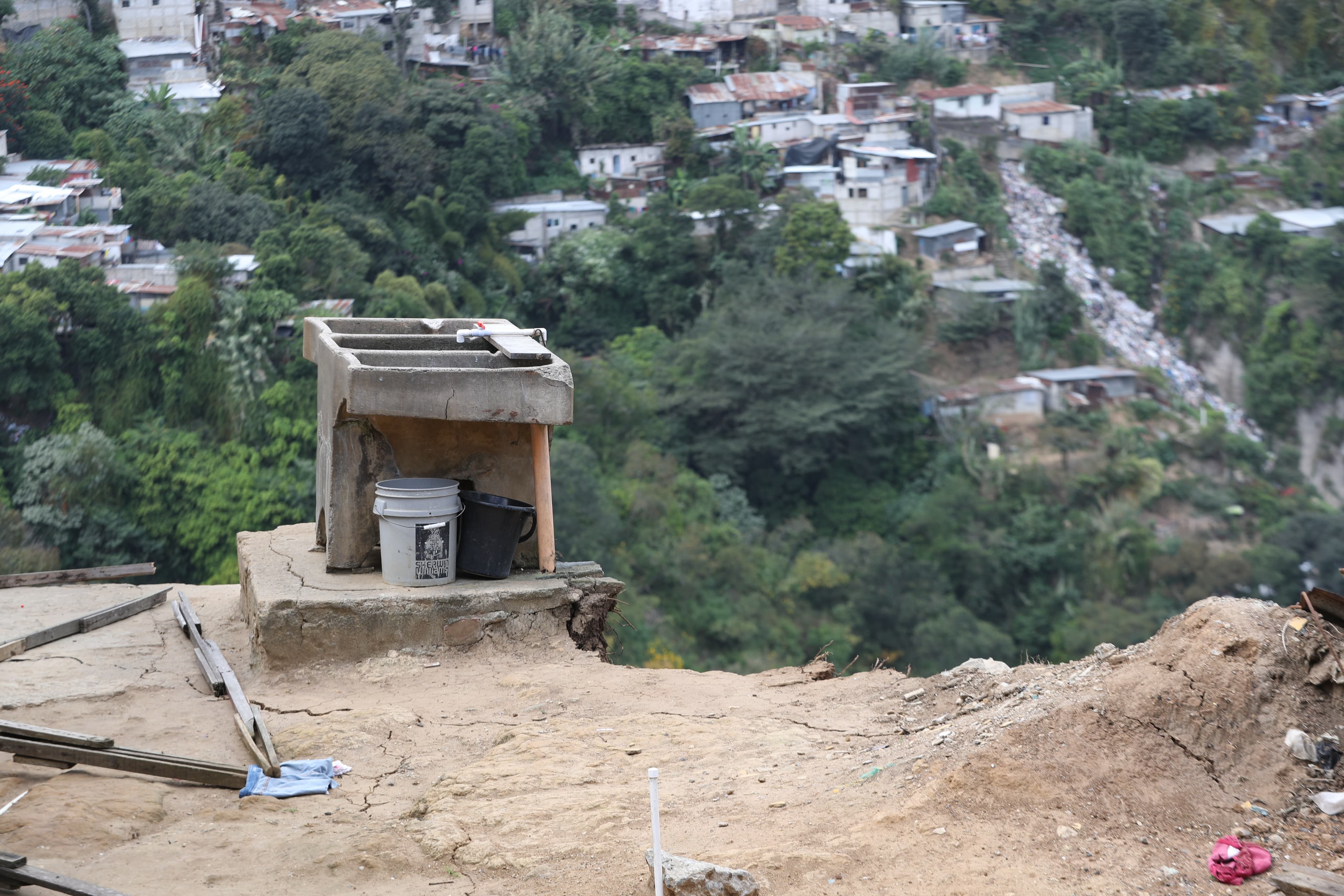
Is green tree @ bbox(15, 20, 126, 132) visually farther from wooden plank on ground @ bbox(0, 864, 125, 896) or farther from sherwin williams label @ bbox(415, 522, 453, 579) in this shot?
wooden plank on ground @ bbox(0, 864, 125, 896)

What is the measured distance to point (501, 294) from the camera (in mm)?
32406

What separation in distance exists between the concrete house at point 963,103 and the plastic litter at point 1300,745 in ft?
135

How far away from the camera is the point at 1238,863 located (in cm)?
245

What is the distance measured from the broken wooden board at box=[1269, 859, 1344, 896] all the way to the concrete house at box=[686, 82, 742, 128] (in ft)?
129

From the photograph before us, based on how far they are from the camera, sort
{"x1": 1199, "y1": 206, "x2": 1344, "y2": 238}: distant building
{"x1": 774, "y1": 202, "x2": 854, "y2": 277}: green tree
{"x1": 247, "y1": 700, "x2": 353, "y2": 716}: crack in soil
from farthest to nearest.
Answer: {"x1": 1199, "y1": 206, "x2": 1344, "y2": 238}: distant building → {"x1": 774, "y1": 202, "x2": 854, "y2": 277}: green tree → {"x1": 247, "y1": 700, "x2": 353, "y2": 716}: crack in soil

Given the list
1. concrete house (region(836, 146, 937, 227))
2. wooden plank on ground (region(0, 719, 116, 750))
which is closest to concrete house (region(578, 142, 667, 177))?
concrete house (region(836, 146, 937, 227))

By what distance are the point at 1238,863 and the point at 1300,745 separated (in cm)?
47

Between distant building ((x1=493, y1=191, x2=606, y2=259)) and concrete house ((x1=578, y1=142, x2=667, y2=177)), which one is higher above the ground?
concrete house ((x1=578, y1=142, x2=667, y2=177))

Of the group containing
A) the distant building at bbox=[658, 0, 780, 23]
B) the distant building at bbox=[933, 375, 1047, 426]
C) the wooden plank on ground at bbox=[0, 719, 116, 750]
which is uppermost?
the distant building at bbox=[658, 0, 780, 23]

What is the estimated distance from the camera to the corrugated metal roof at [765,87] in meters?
40.8

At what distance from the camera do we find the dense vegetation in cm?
2291

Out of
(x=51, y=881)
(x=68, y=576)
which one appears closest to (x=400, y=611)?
(x=51, y=881)

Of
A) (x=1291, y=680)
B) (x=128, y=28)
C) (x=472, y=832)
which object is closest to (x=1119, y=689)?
(x=1291, y=680)

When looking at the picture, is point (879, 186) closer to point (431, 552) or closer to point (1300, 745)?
point (431, 552)
